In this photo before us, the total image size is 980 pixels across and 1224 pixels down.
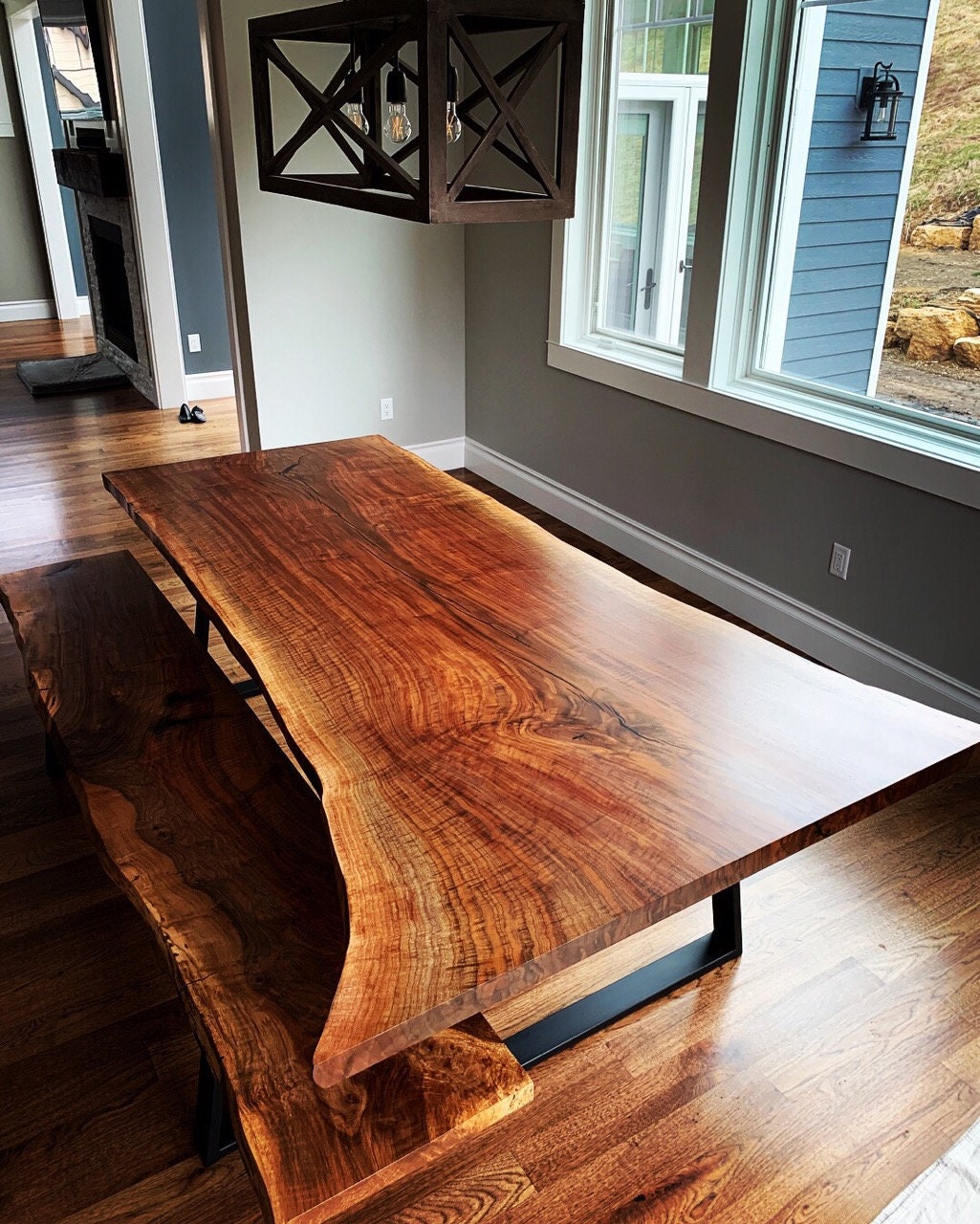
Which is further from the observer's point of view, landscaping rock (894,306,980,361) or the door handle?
the door handle

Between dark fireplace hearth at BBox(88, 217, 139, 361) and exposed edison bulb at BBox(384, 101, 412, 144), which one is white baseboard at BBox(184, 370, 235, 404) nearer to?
dark fireplace hearth at BBox(88, 217, 139, 361)

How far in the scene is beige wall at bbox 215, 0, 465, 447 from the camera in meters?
3.79

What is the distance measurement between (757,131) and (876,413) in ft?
2.96

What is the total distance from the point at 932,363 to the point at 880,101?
71 cm

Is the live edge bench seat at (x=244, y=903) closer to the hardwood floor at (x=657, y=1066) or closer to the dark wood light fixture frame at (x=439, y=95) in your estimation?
the hardwood floor at (x=657, y=1066)

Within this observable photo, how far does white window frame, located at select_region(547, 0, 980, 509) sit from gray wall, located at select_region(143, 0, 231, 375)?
269cm

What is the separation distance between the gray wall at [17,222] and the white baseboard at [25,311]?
0.04 meters

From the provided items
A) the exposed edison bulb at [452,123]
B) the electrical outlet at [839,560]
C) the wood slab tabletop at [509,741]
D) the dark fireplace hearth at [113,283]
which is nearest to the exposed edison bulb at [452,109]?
the exposed edison bulb at [452,123]

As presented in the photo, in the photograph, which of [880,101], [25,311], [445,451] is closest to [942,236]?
[880,101]

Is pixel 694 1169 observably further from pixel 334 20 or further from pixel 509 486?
pixel 509 486

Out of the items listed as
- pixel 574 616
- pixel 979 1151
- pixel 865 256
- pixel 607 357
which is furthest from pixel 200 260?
pixel 979 1151

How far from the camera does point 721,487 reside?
330 cm

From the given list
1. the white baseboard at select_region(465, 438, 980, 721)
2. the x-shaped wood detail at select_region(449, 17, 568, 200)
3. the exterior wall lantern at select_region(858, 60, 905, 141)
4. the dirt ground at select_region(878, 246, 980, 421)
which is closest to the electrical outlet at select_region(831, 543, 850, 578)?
the white baseboard at select_region(465, 438, 980, 721)

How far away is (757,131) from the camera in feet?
9.55
